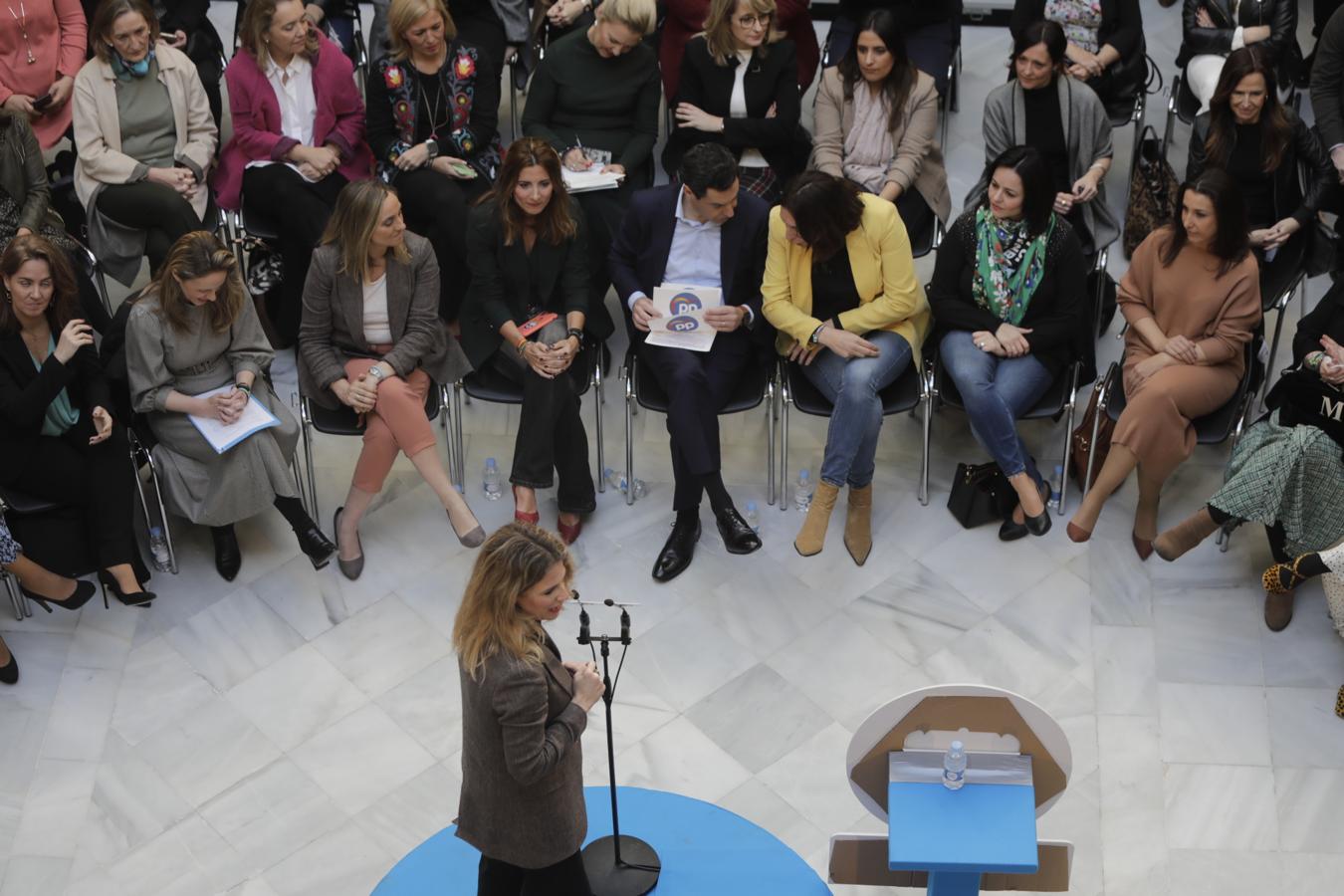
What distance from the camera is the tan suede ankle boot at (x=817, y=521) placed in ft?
21.2

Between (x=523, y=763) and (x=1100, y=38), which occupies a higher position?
(x=1100, y=38)

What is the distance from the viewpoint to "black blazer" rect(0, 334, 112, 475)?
19.8ft

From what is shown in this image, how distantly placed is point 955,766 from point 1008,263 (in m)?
2.56

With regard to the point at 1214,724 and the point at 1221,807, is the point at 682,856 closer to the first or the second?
the point at 1221,807

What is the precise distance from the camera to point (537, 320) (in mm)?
6570

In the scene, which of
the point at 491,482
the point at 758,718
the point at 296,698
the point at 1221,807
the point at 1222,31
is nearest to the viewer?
the point at 1221,807

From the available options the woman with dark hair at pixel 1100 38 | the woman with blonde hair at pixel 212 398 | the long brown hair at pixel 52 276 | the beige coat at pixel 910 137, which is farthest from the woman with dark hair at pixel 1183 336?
the long brown hair at pixel 52 276

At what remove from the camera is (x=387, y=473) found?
22.0ft

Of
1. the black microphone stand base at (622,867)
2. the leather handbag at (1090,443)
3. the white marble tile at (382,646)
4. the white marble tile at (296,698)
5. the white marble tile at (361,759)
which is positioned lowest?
the white marble tile at (361,759)

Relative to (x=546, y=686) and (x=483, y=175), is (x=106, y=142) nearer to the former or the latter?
(x=483, y=175)

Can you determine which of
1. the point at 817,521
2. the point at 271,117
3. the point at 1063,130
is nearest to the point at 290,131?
the point at 271,117

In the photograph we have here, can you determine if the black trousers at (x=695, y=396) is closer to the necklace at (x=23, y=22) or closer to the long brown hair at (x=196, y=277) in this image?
the long brown hair at (x=196, y=277)

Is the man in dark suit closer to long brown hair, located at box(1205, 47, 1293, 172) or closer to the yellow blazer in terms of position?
the yellow blazer

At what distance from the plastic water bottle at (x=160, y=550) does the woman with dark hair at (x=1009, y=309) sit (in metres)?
2.74
